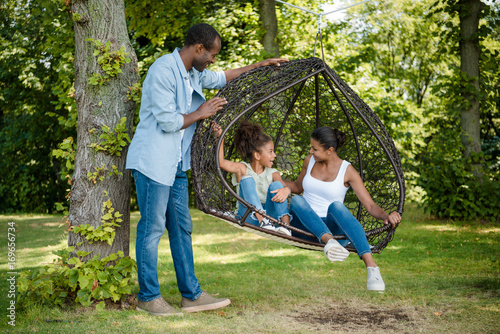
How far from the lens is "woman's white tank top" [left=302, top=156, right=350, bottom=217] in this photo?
3404 mm

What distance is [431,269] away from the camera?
459 centimetres

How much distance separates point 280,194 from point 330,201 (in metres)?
0.37

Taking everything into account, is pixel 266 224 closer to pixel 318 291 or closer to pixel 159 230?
pixel 159 230

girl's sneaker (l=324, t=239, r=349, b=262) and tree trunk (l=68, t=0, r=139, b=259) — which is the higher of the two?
tree trunk (l=68, t=0, r=139, b=259)

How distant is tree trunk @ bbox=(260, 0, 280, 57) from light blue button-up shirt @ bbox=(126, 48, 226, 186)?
428cm

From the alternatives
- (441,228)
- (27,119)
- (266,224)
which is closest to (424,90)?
(441,228)

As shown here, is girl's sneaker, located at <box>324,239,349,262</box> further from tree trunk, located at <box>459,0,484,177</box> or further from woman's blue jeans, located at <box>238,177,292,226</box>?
tree trunk, located at <box>459,0,484,177</box>

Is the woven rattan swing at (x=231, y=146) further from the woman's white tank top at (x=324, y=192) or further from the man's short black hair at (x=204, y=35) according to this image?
the man's short black hair at (x=204, y=35)

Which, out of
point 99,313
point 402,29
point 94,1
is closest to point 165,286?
point 99,313

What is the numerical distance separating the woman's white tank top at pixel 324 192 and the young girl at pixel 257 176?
19 cm

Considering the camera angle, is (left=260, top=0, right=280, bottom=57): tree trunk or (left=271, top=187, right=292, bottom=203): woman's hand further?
(left=260, top=0, right=280, bottom=57): tree trunk

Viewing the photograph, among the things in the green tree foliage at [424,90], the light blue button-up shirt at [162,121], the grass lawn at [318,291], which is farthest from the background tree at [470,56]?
the light blue button-up shirt at [162,121]

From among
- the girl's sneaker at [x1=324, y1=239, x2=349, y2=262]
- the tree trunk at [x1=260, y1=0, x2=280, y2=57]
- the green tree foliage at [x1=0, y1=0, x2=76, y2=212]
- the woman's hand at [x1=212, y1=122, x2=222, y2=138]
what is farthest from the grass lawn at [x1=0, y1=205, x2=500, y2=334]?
the green tree foliage at [x1=0, y1=0, x2=76, y2=212]

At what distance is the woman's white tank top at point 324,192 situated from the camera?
340 cm
